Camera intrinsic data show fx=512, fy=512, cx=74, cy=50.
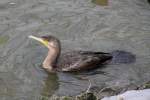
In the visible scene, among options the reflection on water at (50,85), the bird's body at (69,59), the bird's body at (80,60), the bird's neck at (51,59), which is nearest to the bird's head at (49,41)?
the bird's body at (69,59)

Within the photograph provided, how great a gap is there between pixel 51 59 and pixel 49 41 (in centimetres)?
37

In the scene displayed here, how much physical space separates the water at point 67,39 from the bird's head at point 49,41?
0.41 metres

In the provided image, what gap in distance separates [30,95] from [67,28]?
306 centimetres

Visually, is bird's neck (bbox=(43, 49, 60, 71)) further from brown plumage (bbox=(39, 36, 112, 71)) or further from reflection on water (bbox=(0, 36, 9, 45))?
reflection on water (bbox=(0, 36, 9, 45))

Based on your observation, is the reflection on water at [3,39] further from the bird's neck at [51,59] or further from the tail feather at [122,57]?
the tail feather at [122,57]

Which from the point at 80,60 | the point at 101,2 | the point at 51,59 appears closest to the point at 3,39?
the point at 51,59

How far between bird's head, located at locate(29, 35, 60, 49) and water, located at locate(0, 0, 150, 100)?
0.41m

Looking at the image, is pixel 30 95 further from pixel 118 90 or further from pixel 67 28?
pixel 67 28

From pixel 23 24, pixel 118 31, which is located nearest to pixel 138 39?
pixel 118 31

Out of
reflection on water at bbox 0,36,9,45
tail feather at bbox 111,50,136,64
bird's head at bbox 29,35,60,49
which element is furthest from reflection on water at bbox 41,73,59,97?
reflection on water at bbox 0,36,9,45

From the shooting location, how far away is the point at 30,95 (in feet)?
29.8

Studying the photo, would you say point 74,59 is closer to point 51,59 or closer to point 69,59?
point 69,59

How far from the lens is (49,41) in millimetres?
10359

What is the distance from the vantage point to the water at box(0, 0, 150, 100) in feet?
31.5
